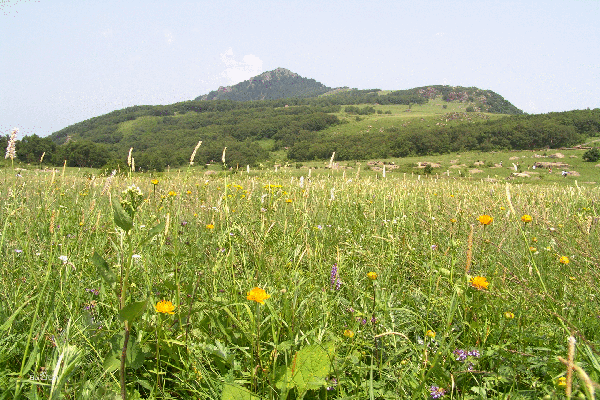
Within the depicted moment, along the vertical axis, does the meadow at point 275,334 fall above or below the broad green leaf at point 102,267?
below

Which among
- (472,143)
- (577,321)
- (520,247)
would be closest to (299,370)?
(577,321)

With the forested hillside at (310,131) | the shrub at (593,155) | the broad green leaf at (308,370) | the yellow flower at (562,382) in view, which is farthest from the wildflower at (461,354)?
the shrub at (593,155)

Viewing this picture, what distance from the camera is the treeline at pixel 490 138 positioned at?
71188mm

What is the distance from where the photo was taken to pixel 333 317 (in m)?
1.75

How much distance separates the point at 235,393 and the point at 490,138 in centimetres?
9013

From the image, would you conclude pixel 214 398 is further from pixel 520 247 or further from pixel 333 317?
pixel 520 247

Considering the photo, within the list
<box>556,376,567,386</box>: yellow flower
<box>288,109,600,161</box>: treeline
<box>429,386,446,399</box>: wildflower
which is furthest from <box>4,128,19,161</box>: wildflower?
<box>288,109,600,161</box>: treeline

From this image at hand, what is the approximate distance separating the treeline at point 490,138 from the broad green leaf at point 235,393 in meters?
73.7

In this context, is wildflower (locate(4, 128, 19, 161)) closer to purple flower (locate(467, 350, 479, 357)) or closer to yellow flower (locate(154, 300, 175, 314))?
yellow flower (locate(154, 300, 175, 314))

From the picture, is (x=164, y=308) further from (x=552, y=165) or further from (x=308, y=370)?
(x=552, y=165)

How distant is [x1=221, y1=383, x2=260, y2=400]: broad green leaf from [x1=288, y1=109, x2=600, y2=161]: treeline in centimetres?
7365

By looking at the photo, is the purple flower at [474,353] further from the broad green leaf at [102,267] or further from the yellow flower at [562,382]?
the broad green leaf at [102,267]

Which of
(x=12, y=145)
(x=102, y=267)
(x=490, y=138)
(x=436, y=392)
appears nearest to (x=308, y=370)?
(x=436, y=392)

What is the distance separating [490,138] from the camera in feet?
254
